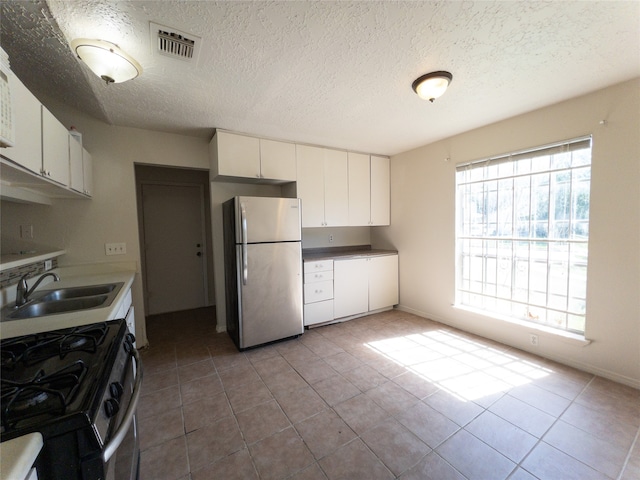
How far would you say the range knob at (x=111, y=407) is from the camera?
2.65ft

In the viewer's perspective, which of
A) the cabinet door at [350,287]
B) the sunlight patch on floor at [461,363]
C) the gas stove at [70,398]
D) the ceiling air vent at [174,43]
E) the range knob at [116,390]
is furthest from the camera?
the cabinet door at [350,287]

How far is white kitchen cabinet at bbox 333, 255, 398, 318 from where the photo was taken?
347cm

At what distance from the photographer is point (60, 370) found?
33.9 inches

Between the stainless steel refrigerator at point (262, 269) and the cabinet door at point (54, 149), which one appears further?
the stainless steel refrigerator at point (262, 269)

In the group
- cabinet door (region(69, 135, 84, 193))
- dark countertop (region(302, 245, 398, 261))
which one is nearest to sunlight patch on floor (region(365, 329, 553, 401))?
dark countertop (region(302, 245, 398, 261))

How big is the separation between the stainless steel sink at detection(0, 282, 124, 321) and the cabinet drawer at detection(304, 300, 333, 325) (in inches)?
76.9

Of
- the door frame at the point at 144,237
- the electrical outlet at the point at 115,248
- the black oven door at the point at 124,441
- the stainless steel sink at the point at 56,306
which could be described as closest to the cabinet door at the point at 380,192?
the door frame at the point at 144,237

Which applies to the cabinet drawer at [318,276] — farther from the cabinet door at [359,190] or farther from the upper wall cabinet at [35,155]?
the upper wall cabinet at [35,155]

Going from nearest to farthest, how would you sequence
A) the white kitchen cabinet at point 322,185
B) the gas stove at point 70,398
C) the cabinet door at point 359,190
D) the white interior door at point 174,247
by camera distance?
1. the gas stove at point 70,398
2. the white kitchen cabinet at point 322,185
3. the cabinet door at point 359,190
4. the white interior door at point 174,247

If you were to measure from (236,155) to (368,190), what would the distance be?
76.1 inches

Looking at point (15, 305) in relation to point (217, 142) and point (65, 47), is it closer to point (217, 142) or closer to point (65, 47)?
point (65, 47)

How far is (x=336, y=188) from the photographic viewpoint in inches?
141

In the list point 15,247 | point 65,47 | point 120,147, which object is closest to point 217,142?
point 120,147

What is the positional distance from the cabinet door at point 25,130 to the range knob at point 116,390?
1053 mm
